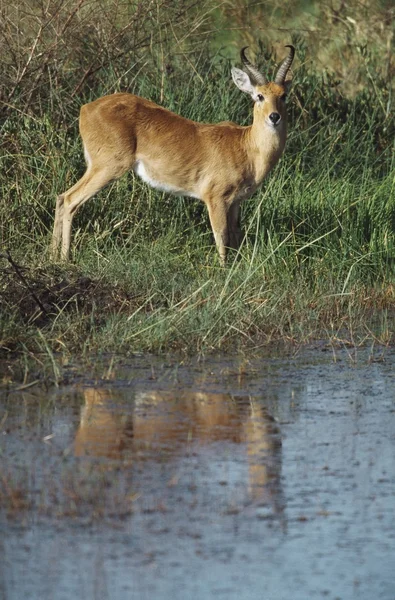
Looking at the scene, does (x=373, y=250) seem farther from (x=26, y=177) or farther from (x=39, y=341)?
(x=39, y=341)

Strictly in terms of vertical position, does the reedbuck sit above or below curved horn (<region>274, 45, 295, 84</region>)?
below

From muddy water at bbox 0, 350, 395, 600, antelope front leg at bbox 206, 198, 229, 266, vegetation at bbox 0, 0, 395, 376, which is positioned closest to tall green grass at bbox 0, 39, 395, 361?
vegetation at bbox 0, 0, 395, 376

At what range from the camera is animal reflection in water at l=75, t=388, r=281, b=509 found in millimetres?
4555

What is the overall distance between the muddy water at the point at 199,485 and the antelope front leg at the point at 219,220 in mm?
2655

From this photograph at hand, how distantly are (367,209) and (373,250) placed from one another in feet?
1.41

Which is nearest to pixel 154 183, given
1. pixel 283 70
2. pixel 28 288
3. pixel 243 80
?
pixel 243 80

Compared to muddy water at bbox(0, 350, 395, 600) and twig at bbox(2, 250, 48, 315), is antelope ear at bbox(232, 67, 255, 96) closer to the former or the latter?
twig at bbox(2, 250, 48, 315)

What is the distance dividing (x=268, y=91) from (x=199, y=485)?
5.01 metres

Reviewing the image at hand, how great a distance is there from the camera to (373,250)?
27.5 ft

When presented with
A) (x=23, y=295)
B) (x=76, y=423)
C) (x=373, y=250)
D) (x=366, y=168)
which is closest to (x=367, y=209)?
(x=373, y=250)

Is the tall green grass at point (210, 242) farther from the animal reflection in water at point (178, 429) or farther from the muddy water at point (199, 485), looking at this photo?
the animal reflection in water at point (178, 429)

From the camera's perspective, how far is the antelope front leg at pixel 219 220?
339 inches

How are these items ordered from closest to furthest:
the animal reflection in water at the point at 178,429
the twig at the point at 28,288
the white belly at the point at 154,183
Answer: the animal reflection in water at the point at 178,429
the twig at the point at 28,288
the white belly at the point at 154,183

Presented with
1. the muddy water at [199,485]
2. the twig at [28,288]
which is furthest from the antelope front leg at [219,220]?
the muddy water at [199,485]
